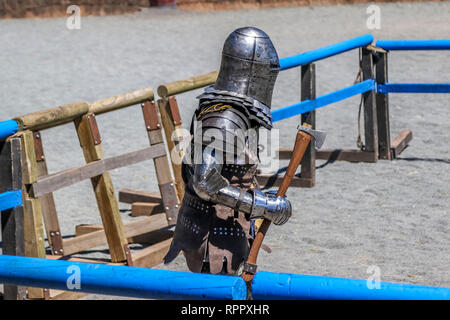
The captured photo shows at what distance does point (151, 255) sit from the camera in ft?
16.1

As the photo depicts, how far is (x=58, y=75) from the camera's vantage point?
36.4ft

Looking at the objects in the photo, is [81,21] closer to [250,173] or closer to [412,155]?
[412,155]

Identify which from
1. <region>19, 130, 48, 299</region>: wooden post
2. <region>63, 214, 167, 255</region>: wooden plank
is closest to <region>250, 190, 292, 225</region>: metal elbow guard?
<region>19, 130, 48, 299</region>: wooden post

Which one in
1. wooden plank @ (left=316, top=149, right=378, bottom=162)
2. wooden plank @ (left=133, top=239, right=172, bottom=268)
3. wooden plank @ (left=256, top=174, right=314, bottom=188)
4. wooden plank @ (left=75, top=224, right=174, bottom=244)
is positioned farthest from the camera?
wooden plank @ (left=316, top=149, right=378, bottom=162)

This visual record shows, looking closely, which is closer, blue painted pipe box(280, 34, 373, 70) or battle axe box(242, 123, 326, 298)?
battle axe box(242, 123, 326, 298)

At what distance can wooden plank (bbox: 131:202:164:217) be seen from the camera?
19.0 ft

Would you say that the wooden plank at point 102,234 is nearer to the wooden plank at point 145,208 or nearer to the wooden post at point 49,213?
the wooden post at point 49,213

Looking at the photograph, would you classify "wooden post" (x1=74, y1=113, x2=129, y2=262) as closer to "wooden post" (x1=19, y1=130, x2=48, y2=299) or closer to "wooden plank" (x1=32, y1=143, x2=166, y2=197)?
"wooden plank" (x1=32, y1=143, x2=166, y2=197)

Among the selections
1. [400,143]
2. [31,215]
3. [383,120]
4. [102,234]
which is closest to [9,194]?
[31,215]

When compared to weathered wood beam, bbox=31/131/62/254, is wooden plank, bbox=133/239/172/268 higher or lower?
lower

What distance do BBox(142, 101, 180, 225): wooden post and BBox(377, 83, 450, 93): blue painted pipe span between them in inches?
104

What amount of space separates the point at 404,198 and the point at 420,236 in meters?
0.87
